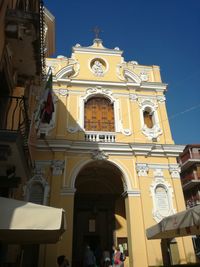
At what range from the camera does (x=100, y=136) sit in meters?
13.5

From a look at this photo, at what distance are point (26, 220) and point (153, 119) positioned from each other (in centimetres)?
1184

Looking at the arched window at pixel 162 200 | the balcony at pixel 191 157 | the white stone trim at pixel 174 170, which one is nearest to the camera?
the arched window at pixel 162 200

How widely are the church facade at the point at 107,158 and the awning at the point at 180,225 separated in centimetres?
331

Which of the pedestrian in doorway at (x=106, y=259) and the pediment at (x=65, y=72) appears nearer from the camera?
the pedestrian in doorway at (x=106, y=259)

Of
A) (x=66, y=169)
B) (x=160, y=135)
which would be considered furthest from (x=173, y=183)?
(x=66, y=169)

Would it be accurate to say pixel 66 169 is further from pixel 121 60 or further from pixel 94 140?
pixel 121 60

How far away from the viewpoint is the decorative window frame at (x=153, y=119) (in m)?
14.0

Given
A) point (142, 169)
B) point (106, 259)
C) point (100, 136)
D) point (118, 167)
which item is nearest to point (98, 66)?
point (100, 136)

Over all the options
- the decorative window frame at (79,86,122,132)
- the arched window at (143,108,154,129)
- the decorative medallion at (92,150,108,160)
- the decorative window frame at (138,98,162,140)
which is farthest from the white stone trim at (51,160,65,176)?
the arched window at (143,108,154,129)

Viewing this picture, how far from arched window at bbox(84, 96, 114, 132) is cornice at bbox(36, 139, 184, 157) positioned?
1533 mm

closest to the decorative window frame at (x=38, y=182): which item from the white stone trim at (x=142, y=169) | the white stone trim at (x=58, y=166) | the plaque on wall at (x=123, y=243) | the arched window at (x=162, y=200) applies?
the white stone trim at (x=58, y=166)

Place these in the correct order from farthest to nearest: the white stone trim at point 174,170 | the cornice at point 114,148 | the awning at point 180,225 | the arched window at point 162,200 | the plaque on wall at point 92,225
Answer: the plaque on wall at point 92,225
the white stone trim at point 174,170
the cornice at point 114,148
the arched window at point 162,200
the awning at point 180,225

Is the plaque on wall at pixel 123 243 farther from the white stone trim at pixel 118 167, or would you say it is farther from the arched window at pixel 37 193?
the arched window at pixel 37 193

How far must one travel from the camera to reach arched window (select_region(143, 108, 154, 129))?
14.8 meters
